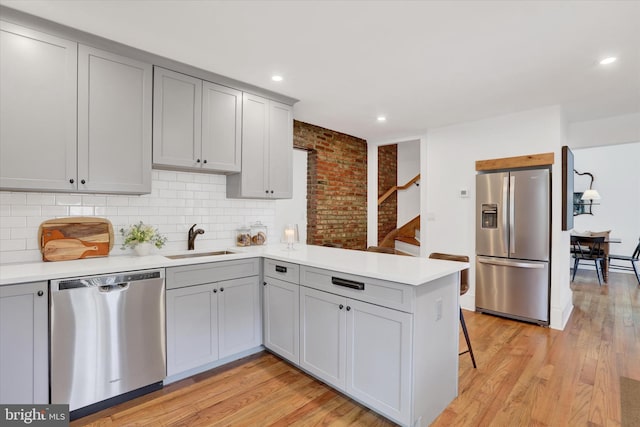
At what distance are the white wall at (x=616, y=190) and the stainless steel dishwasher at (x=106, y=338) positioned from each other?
822 centimetres

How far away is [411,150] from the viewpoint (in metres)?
6.43

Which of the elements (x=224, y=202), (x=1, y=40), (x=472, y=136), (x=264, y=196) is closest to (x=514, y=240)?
(x=472, y=136)

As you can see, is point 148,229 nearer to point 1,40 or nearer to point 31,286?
point 31,286

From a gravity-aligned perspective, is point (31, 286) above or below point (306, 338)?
above

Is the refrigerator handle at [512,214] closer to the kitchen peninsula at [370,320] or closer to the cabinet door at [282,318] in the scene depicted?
the kitchen peninsula at [370,320]

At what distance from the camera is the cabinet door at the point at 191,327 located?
2.41 meters

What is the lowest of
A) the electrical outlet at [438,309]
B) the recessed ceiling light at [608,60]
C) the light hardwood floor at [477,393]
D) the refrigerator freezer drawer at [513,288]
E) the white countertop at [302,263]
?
the light hardwood floor at [477,393]

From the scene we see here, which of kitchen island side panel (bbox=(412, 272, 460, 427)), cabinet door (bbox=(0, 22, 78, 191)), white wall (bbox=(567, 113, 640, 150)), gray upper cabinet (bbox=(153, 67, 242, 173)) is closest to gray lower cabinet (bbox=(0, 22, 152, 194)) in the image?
cabinet door (bbox=(0, 22, 78, 191))

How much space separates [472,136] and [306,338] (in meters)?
3.42

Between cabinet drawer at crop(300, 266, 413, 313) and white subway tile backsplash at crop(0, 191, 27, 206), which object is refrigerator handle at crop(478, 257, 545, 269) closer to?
cabinet drawer at crop(300, 266, 413, 313)

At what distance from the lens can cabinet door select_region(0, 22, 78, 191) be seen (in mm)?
2018

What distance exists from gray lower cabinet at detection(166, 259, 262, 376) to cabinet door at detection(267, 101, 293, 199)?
0.94 m

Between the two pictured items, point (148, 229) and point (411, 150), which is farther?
point (411, 150)

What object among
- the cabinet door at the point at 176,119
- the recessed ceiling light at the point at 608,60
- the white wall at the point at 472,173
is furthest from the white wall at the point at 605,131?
the cabinet door at the point at 176,119
